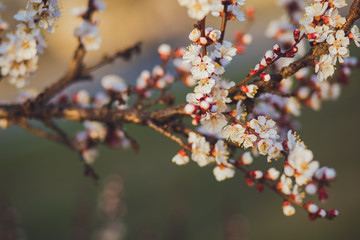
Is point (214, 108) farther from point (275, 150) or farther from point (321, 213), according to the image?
point (321, 213)

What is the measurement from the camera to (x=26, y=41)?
150cm

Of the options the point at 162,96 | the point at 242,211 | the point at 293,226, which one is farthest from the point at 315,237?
the point at 162,96

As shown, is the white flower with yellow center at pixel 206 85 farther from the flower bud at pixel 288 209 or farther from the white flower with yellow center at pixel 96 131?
the white flower with yellow center at pixel 96 131

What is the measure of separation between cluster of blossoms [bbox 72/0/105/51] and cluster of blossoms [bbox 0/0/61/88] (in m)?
0.25

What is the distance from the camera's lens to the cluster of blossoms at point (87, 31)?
1.78 metres

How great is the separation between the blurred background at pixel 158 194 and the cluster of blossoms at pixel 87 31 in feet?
0.99

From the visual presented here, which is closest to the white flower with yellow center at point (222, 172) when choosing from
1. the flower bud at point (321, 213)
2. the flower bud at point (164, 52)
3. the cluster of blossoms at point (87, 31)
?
the flower bud at point (321, 213)

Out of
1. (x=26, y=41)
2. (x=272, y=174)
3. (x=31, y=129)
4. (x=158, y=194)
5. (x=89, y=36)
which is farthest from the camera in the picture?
(x=158, y=194)

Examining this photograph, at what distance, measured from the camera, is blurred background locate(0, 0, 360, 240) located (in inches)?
151

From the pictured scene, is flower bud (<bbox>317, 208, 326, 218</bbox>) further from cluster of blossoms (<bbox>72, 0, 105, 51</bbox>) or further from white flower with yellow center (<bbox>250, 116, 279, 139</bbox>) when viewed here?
cluster of blossoms (<bbox>72, 0, 105, 51</bbox>)

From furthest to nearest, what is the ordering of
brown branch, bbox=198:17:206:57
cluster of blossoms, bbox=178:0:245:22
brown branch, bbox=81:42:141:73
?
brown branch, bbox=81:42:141:73
brown branch, bbox=198:17:206:57
cluster of blossoms, bbox=178:0:245:22

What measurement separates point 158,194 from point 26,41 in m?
4.77

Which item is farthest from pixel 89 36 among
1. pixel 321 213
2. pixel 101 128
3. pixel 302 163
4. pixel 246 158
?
pixel 321 213

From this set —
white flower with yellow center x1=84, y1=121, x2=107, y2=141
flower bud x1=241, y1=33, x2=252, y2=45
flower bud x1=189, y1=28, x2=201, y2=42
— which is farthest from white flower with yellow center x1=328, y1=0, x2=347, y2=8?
white flower with yellow center x1=84, y1=121, x2=107, y2=141
